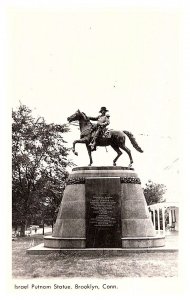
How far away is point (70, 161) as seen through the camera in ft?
100

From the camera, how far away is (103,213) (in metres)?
15.6

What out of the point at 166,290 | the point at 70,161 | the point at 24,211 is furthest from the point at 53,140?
the point at 166,290

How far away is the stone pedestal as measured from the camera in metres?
15.6

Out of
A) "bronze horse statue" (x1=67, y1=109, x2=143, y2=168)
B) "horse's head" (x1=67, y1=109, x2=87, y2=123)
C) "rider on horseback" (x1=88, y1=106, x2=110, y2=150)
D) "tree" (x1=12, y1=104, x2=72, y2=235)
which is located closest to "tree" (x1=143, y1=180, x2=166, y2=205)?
"tree" (x1=12, y1=104, x2=72, y2=235)

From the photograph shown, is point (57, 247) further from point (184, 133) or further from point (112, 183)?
point (184, 133)

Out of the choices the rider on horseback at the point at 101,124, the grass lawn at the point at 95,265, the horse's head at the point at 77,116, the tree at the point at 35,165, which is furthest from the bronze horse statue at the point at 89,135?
the tree at the point at 35,165

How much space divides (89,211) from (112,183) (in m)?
1.20

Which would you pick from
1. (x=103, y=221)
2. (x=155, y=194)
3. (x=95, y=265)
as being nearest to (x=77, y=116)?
(x=103, y=221)

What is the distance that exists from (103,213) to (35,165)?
13645 millimetres

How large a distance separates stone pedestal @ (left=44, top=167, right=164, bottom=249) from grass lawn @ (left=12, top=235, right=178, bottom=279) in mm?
A: 568

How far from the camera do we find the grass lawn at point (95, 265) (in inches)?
533

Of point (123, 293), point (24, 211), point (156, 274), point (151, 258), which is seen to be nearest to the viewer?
point (123, 293)

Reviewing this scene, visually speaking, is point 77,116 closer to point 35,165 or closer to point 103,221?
point 103,221

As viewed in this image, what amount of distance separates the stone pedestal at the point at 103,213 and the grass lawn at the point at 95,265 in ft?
1.86
